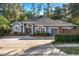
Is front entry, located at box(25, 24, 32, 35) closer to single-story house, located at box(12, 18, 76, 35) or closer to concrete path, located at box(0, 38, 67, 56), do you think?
single-story house, located at box(12, 18, 76, 35)

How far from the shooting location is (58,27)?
18.6ft

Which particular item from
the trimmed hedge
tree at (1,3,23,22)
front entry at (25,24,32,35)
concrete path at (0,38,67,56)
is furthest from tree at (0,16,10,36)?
the trimmed hedge

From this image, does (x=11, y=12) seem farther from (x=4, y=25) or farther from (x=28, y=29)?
→ (x=28, y=29)

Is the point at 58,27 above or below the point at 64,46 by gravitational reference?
above

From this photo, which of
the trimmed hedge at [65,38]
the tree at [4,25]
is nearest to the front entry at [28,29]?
the tree at [4,25]

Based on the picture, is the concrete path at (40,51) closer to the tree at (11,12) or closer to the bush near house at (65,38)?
the bush near house at (65,38)

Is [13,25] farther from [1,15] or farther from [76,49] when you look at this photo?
[76,49]

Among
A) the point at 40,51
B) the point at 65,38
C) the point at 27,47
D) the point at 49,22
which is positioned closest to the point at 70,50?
the point at 65,38

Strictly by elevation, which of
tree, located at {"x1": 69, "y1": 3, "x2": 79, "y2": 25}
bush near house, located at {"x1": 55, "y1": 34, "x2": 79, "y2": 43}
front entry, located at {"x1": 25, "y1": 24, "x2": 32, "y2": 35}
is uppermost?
tree, located at {"x1": 69, "y1": 3, "x2": 79, "y2": 25}

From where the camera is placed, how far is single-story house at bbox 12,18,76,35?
18.5 ft

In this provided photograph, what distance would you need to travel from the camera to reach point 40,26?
18.6ft

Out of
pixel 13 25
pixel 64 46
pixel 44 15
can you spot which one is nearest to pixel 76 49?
pixel 64 46

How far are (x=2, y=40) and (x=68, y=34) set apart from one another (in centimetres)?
139

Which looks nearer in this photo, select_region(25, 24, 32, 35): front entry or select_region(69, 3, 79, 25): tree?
select_region(69, 3, 79, 25): tree
